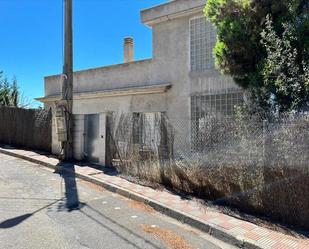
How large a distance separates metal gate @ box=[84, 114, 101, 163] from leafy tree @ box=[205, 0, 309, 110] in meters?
4.79

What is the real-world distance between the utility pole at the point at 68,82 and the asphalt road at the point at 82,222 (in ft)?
10.9

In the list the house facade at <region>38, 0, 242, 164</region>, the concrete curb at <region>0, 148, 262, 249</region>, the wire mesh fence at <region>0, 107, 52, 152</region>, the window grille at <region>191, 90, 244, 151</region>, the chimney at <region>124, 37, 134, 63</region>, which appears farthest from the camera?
the chimney at <region>124, 37, 134, 63</region>

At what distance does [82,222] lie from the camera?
572 cm

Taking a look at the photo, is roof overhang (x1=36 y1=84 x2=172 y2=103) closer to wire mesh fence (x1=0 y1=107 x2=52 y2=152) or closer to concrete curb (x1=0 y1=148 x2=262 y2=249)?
wire mesh fence (x1=0 y1=107 x2=52 y2=152)

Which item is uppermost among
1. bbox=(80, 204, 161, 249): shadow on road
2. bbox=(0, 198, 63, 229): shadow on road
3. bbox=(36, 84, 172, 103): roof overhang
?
bbox=(36, 84, 172, 103): roof overhang

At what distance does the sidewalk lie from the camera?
4.93 metres

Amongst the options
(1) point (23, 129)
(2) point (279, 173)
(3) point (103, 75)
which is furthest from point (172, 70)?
(2) point (279, 173)

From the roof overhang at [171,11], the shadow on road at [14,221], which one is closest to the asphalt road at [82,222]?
the shadow on road at [14,221]

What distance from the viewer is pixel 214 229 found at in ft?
17.9

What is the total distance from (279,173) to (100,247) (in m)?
3.30

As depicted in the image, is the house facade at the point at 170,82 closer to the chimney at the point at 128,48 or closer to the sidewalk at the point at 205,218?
the chimney at the point at 128,48

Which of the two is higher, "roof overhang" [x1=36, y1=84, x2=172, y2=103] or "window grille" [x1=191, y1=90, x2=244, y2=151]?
"roof overhang" [x1=36, y1=84, x2=172, y2=103]

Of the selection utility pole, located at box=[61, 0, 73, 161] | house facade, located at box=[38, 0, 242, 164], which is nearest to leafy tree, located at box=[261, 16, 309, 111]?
house facade, located at box=[38, 0, 242, 164]

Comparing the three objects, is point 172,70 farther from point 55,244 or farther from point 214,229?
point 55,244
